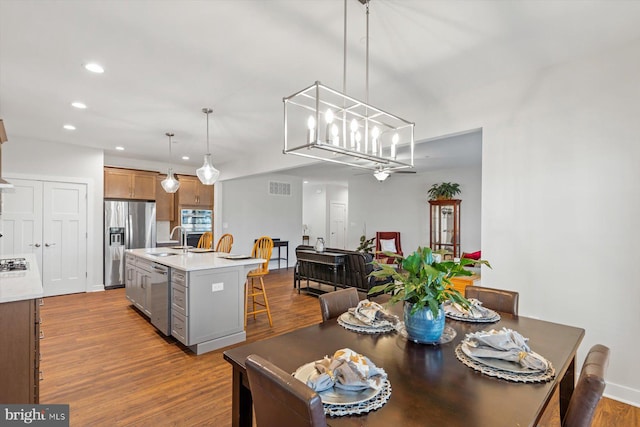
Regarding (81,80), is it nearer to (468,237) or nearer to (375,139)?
(375,139)

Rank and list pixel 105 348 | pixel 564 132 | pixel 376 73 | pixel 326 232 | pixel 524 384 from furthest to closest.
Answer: pixel 326 232 < pixel 105 348 < pixel 376 73 < pixel 564 132 < pixel 524 384

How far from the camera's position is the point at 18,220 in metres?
5.01

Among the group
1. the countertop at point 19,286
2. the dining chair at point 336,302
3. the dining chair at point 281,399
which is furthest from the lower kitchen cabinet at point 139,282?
the dining chair at point 281,399

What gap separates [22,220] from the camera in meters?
5.04

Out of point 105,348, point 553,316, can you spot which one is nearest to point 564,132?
point 553,316

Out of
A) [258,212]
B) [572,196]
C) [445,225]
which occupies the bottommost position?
[445,225]

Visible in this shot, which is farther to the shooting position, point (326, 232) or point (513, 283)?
point (326, 232)

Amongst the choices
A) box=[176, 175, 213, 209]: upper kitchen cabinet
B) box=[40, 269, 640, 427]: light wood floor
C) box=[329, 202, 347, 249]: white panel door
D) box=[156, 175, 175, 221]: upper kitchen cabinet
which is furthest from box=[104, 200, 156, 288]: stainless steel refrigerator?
box=[329, 202, 347, 249]: white panel door

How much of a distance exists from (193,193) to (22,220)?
2.89 meters

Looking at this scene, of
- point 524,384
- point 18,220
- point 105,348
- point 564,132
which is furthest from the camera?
point 18,220

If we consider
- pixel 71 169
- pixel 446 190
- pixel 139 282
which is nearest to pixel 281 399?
pixel 139 282

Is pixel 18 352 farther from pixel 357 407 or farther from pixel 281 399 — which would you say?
pixel 357 407

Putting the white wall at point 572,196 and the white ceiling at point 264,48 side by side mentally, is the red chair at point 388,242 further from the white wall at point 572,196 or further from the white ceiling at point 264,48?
the white wall at point 572,196

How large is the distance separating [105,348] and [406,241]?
6.73 meters
